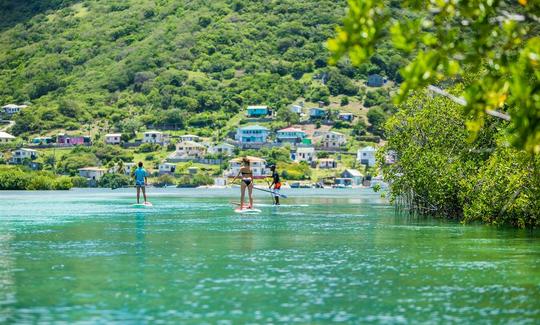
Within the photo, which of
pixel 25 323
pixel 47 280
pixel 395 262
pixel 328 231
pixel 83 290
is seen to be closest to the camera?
pixel 25 323

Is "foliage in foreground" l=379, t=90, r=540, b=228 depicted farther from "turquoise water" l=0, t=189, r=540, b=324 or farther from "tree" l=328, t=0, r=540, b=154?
"tree" l=328, t=0, r=540, b=154

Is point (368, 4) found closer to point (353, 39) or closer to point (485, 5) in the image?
point (353, 39)

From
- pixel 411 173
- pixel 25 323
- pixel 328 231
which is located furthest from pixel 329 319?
pixel 411 173

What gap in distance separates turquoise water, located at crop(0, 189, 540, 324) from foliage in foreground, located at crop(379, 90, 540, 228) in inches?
95.1

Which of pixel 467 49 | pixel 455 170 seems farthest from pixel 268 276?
pixel 455 170

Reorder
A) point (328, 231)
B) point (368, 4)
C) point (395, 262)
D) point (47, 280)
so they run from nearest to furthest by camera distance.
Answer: point (368, 4)
point (47, 280)
point (395, 262)
point (328, 231)

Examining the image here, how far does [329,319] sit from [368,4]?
6.78m

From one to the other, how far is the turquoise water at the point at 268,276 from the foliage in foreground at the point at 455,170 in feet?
7.93

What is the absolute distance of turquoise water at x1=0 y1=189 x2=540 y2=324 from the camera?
18453mm

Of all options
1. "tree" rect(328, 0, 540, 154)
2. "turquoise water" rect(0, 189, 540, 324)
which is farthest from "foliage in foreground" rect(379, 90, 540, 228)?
"tree" rect(328, 0, 540, 154)

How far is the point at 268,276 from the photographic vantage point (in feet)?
78.0

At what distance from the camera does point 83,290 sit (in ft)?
69.8

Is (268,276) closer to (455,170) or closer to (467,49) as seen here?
(467,49)

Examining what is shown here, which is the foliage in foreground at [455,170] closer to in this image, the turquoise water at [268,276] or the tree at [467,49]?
the turquoise water at [268,276]
